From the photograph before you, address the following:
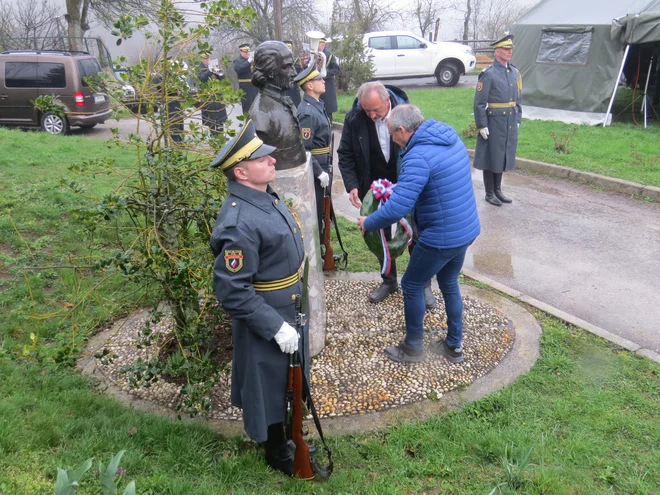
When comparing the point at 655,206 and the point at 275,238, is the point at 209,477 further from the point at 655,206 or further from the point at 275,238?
the point at 655,206

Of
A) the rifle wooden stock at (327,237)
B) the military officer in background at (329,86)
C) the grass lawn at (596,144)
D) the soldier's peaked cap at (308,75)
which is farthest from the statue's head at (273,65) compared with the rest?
the military officer in background at (329,86)

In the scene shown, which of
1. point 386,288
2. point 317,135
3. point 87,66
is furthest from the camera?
point 87,66

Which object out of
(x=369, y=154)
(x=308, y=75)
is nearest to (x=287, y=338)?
(x=369, y=154)

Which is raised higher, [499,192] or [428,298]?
[499,192]

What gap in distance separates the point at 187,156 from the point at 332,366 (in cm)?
181

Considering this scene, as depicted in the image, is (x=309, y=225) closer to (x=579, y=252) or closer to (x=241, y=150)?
(x=241, y=150)

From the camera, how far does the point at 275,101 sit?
387cm

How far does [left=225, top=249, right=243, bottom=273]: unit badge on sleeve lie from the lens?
105 inches

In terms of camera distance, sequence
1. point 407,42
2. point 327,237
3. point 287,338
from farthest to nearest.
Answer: point 407,42
point 327,237
point 287,338

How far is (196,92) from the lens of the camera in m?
3.58

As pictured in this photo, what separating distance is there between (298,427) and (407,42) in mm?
19609

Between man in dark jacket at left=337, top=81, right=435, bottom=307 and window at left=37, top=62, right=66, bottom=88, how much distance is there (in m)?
10.5

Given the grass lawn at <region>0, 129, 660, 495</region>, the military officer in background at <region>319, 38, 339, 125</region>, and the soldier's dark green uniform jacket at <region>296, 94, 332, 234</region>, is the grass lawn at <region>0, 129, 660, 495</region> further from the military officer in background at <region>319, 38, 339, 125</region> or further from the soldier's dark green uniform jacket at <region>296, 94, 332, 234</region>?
the military officer in background at <region>319, 38, 339, 125</region>

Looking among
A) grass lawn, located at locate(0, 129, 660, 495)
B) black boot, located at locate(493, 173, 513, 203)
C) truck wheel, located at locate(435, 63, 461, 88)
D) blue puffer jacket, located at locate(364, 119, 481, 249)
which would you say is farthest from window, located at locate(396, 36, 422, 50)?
blue puffer jacket, located at locate(364, 119, 481, 249)
